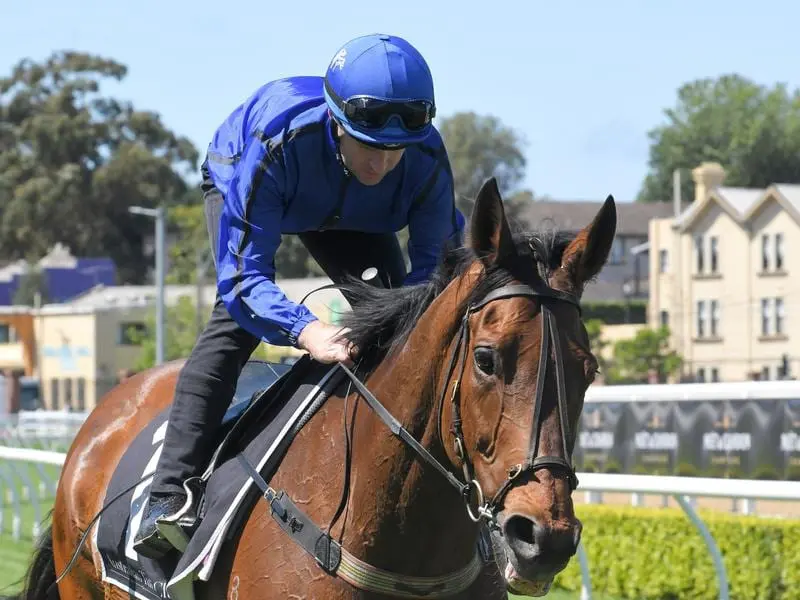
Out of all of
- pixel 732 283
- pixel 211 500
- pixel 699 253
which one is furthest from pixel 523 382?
pixel 699 253

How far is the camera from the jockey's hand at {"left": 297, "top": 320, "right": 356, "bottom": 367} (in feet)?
10.7

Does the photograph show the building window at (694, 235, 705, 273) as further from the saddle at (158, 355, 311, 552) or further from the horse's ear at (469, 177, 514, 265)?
the horse's ear at (469, 177, 514, 265)

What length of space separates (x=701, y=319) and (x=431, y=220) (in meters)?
39.9

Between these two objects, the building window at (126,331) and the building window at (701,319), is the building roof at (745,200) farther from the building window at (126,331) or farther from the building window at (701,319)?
the building window at (126,331)

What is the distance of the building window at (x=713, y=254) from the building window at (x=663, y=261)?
125 inches

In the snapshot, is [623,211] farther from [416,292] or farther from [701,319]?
[416,292]

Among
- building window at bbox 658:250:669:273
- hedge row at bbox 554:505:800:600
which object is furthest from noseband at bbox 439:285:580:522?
building window at bbox 658:250:669:273

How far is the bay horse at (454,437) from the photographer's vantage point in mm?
2656

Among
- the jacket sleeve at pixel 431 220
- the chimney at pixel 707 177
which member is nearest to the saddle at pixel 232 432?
the jacket sleeve at pixel 431 220

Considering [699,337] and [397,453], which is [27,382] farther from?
[397,453]

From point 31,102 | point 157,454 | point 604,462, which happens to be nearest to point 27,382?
point 31,102

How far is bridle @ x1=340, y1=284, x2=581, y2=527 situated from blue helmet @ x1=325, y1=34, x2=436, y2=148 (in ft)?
2.00

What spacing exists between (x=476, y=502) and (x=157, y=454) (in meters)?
1.39

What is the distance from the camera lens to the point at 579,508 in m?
8.77
